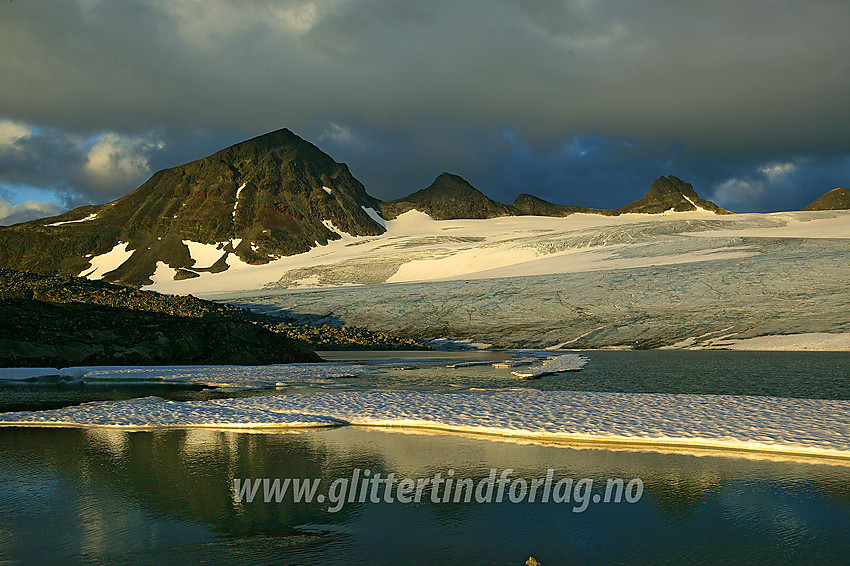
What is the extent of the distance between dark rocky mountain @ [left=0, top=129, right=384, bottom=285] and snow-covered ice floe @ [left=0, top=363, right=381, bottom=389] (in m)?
108

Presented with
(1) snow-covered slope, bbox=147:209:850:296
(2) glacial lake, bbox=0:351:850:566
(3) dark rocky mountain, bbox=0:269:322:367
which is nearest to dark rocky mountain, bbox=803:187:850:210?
(1) snow-covered slope, bbox=147:209:850:296

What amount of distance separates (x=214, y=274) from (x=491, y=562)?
419 feet

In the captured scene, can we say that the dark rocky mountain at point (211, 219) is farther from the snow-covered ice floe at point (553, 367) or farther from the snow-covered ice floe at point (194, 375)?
the snow-covered ice floe at point (553, 367)

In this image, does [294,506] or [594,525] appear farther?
[294,506]

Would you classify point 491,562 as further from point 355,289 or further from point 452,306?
point 355,289

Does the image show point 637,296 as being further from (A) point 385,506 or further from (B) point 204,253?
(B) point 204,253

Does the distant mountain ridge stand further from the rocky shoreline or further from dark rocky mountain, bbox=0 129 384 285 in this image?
the rocky shoreline

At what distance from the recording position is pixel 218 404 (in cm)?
1691

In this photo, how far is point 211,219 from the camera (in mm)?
154500

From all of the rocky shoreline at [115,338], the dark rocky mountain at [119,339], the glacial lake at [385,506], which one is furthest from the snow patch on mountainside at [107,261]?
the glacial lake at [385,506]

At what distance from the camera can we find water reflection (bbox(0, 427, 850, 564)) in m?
6.80

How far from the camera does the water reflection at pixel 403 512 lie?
6.80 metres

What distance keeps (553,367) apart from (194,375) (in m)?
15.6

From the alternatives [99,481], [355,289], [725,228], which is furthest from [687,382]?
[725,228]
